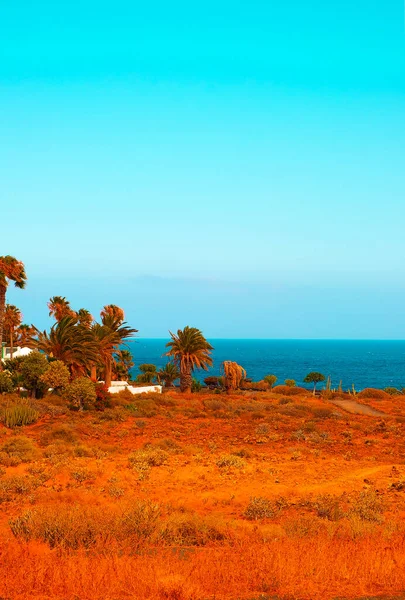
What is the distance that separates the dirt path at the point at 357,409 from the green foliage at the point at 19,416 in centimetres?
2356

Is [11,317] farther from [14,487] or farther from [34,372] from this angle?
[14,487]

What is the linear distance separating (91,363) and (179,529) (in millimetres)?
30448

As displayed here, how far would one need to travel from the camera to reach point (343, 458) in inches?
883

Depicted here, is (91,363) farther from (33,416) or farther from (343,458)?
(343,458)

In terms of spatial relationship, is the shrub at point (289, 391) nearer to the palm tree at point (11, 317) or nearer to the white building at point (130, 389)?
the white building at point (130, 389)

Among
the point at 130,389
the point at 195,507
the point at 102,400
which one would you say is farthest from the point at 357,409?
the point at 195,507

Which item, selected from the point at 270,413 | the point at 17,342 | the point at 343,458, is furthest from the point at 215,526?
the point at 17,342

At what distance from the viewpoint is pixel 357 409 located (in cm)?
4341

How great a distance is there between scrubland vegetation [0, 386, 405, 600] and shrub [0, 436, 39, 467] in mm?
75

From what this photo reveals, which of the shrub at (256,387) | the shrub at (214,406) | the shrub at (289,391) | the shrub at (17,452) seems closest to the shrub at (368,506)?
the shrub at (17,452)

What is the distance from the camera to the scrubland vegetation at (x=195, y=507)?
8.25 metres

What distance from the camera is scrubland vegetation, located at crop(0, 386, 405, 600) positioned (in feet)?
27.1

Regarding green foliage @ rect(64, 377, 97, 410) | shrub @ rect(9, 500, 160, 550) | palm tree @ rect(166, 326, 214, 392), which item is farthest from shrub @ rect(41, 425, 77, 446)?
palm tree @ rect(166, 326, 214, 392)

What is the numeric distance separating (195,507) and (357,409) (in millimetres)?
31624
